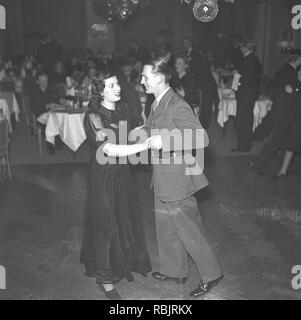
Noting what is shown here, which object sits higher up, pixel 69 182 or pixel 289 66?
pixel 289 66

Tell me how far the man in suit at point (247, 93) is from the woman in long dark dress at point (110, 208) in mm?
3580

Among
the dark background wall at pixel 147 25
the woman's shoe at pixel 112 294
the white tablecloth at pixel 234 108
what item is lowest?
the woman's shoe at pixel 112 294

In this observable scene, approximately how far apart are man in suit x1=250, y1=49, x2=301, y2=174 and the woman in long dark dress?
114 inches

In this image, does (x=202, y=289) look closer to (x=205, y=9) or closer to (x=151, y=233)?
(x=151, y=233)

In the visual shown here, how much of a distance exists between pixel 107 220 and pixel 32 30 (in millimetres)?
11578

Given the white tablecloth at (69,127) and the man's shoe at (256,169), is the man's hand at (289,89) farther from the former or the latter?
the white tablecloth at (69,127)

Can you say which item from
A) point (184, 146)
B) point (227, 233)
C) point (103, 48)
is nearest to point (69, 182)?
point (227, 233)

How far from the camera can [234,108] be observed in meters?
7.10

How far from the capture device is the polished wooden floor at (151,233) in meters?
3.20

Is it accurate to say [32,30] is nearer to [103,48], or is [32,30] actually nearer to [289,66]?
[103,48]

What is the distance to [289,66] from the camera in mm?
5465

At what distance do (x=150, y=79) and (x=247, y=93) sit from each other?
→ 376cm

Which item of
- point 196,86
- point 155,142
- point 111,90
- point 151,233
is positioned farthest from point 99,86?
point 196,86

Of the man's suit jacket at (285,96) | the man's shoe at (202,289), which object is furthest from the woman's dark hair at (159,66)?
the man's suit jacket at (285,96)
